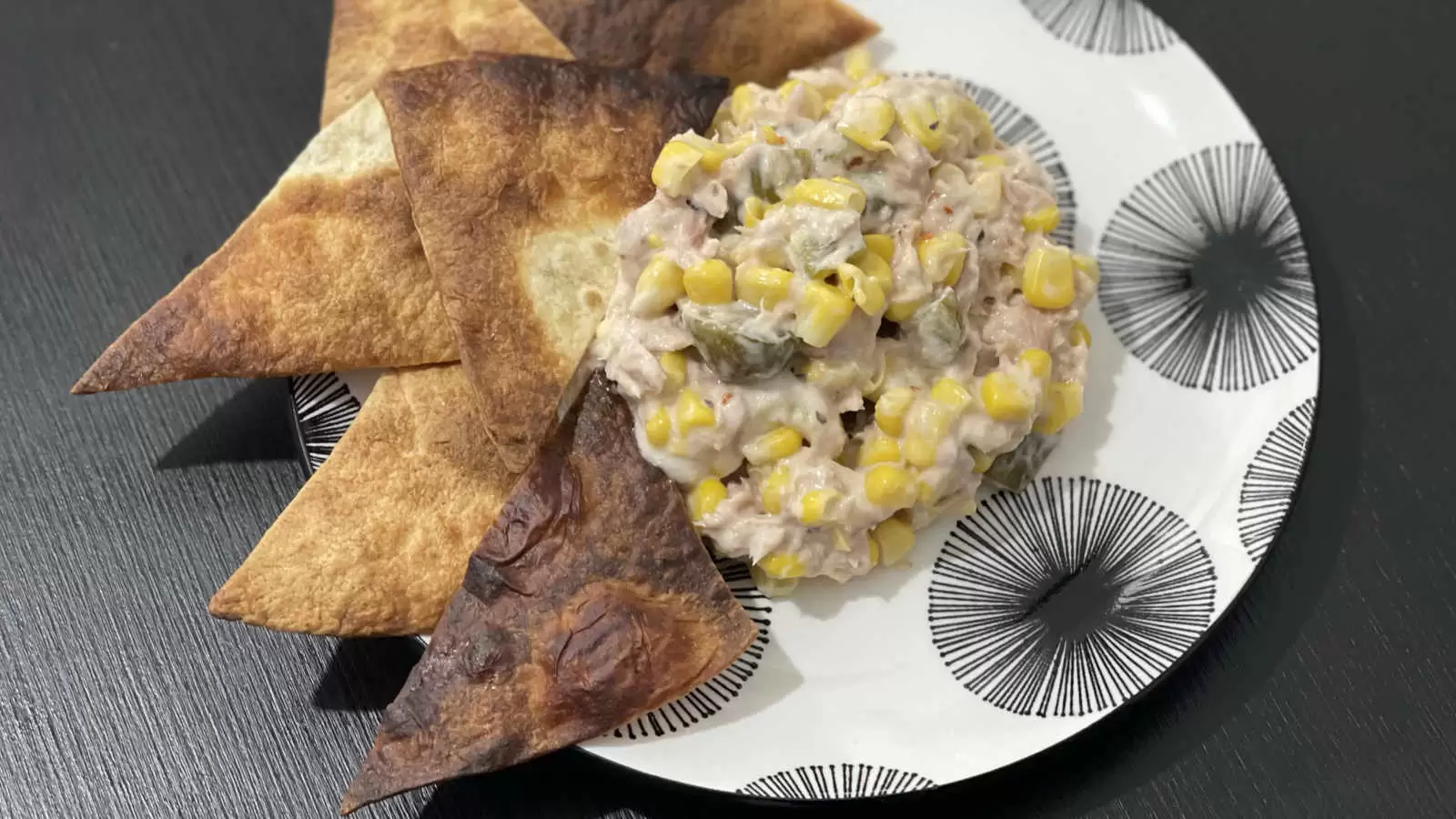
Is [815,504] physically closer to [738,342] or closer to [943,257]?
[738,342]

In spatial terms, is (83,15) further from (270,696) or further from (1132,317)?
(1132,317)

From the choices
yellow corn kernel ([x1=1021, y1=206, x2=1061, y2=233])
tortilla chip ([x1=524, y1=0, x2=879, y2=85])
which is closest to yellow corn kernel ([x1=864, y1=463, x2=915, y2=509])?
yellow corn kernel ([x1=1021, y1=206, x2=1061, y2=233])

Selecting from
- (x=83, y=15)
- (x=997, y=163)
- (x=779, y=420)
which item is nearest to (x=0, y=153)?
(x=83, y=15)

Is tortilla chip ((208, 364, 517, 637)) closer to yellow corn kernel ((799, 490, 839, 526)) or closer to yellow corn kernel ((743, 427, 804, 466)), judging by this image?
yellow corn kernel ((743, 427, 804, 466))

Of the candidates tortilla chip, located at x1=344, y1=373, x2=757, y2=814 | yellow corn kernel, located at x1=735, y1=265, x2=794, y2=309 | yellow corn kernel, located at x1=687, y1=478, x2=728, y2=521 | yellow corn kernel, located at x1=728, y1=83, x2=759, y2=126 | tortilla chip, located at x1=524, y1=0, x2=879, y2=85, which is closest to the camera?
tortilla chip, located at x1=344, y1=373, x2=757, y2=814

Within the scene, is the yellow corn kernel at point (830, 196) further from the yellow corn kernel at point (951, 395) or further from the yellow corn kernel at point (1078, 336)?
the yellow corn kernel at point (1078, 336)

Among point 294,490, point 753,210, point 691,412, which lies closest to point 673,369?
point 691,412
